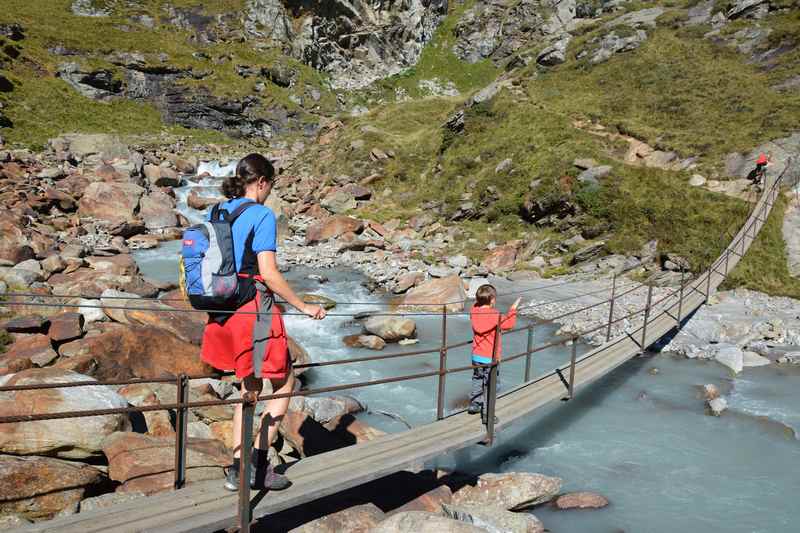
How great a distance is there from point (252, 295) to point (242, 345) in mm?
350

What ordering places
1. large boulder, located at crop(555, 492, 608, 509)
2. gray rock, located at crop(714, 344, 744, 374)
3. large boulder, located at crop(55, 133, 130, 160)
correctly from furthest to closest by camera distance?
large boulder, located at crop(55, 133, 130, 160) < gray rock, located at crop(714, 344, 744, 374) < large boulder, located at crop(555, 492, 608, 509)

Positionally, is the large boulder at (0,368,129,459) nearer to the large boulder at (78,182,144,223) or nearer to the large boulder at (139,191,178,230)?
the large boulder at (78,182,144,223)

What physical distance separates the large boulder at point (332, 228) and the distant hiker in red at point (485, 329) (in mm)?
19172

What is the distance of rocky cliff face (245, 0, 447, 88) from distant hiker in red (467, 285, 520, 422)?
72.9 m

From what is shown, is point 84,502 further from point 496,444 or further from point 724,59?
point 724,59

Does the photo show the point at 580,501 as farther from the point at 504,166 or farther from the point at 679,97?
the point at 679,97

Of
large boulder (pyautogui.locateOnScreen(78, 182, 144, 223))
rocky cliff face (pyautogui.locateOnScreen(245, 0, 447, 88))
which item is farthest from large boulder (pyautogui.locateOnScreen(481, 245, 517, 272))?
rocky cliff face (pyautogui.locateOnScreen(245, 0, 447, 88))

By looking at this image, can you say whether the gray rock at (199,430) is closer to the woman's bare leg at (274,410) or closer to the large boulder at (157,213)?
the woman's bare leg at (274,410)

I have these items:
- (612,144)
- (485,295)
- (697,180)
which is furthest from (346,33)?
(485,295)

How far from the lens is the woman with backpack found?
340 centimetres

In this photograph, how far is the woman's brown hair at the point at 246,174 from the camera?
11.8 feet

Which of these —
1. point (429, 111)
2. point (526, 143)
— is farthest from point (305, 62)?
point (526, 143)

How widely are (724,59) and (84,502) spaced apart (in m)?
36.2

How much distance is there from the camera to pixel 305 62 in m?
74.8
